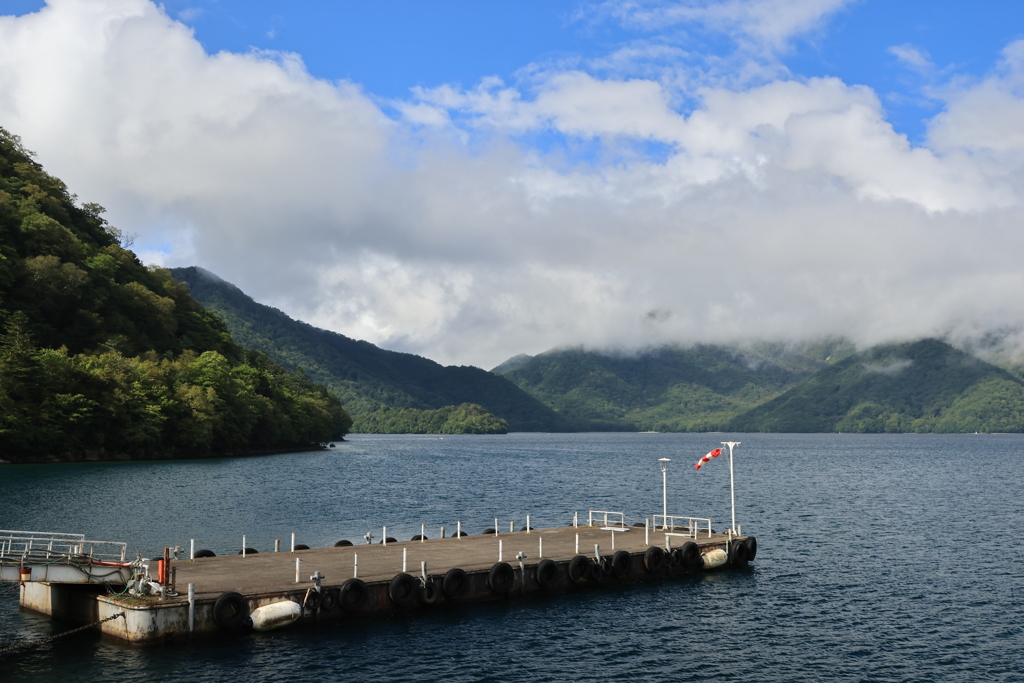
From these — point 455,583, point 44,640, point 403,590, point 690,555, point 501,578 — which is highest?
point 403,590

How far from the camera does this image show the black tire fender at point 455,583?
38.3 meters

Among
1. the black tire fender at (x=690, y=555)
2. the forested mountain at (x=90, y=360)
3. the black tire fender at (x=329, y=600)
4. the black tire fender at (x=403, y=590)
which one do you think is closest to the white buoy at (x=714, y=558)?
the black tire fender at (x=690, y=555)

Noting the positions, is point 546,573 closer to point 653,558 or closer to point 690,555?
point 653,558

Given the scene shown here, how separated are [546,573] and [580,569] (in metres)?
2.58

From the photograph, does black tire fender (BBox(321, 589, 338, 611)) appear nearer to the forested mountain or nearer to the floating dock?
the floating dock

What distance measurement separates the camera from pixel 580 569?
43.7m

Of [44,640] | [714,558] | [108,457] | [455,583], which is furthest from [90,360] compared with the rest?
[714,558]

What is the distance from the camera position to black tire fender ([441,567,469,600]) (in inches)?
1508

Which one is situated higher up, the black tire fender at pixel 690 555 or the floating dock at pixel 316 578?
the floating dock at pixel 316 578

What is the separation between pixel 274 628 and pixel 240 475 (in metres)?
90.0

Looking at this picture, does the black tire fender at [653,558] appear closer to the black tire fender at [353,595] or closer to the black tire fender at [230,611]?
the black tire fender at [353,595]

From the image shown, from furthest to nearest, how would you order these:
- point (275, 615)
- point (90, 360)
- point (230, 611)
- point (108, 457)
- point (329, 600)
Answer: point (90, 360), point (108, 457), point (329, 600), point (275, 615), point (230, 611)

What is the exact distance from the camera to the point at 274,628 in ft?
107

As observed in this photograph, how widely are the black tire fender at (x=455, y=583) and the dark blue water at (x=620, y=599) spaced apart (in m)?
0.95
